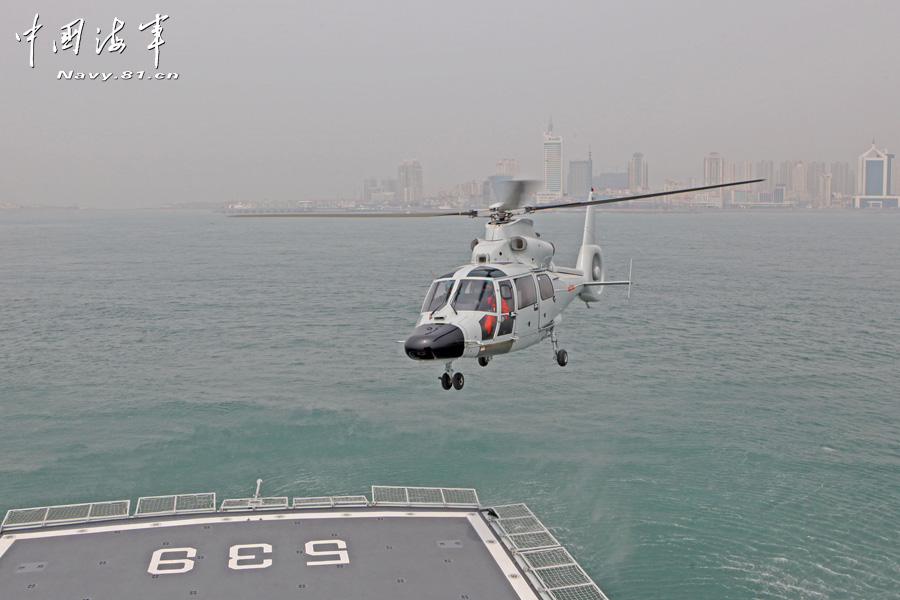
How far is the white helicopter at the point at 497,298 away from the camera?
18875 millimetres

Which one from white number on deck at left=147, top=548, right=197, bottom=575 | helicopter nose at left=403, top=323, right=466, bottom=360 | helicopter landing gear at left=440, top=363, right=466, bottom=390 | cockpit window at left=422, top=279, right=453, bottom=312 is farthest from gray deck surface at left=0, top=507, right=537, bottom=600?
cockpit window at left=422, top=279, right=453, bottom=312

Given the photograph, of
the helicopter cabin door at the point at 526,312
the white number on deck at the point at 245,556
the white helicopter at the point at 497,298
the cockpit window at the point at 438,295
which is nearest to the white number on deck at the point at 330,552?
the white number on deck at the point at 245,556

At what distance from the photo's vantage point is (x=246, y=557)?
82.4ft

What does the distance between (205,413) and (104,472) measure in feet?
28.0

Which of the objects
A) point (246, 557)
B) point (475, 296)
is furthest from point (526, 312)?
point (246, 557)

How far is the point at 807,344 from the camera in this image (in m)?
61.9

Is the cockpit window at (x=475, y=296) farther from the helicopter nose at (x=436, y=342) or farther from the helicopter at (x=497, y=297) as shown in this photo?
the helicopter nose at (x=436, y=342)

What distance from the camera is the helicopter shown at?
18844 millimetres

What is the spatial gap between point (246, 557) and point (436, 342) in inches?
472

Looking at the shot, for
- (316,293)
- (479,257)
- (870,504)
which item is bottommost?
(870,504)

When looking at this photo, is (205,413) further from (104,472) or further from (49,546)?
(49,546)

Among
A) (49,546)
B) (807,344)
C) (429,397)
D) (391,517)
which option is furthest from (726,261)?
(49,546)

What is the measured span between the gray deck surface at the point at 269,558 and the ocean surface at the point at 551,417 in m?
6.97

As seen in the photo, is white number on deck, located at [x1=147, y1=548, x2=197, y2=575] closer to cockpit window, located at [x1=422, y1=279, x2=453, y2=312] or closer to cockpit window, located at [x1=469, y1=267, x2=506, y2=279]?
cockpit window, located at [x1=422, y1=279, x2=453, y2=312]
